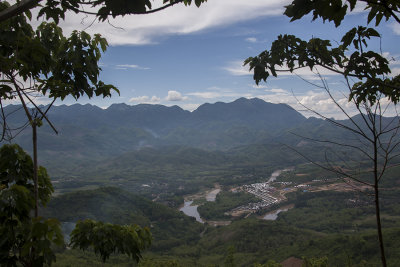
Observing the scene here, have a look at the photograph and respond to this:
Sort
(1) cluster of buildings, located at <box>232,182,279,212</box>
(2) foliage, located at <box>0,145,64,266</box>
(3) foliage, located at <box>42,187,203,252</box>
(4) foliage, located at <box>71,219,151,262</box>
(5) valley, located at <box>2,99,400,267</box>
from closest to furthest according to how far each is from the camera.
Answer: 1. (2) foliage, located at <box>0,145,64,266</box>
2. (4) foliage, located at <box>71,219,151,262</box>
3. (5) valley, located at <box>2,99,400,267</box>
4. (3) foliage, located at <box>42,187,203,252</box>
5. (1) cluster of buildings, located at <box>232,182,279,212</box>

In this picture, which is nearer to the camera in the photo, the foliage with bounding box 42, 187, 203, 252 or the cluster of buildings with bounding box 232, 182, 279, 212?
the foliage with bounding box 42, 187, 203, 252

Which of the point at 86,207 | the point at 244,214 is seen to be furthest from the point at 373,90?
the point at 244,214

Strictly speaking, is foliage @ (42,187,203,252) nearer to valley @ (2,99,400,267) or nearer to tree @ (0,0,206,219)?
valley @ (2,99,400,267)

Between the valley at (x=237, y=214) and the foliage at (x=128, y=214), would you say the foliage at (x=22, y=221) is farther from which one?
the foliage at (x=128, y=214)

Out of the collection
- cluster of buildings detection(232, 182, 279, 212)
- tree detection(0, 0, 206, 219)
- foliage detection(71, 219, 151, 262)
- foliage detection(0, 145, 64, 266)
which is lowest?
cluster of buildings detection(232, 182, 279, 212)

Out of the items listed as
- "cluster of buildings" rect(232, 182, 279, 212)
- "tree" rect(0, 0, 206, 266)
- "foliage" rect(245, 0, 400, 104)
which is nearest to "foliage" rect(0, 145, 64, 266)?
"tree" rect(0, 0, 206, 266)

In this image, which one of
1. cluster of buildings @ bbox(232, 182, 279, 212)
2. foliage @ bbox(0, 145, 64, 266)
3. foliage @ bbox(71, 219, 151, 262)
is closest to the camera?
foliage @ bbox(0, 145, 64, 266)

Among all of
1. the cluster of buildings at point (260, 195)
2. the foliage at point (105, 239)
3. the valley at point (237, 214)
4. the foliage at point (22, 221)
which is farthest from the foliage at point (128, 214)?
the foliage at point (22, 221)
